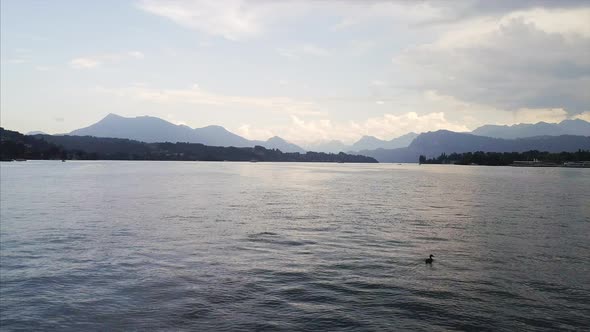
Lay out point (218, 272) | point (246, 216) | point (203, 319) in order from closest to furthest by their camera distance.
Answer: point (203, 319) < point (218, 272) < point (246, 216)


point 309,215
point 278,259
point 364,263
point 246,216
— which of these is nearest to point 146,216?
point 246,216

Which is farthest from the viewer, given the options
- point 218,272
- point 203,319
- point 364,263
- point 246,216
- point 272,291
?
point 246,216

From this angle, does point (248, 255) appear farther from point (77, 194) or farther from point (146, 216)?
point (77, 194)

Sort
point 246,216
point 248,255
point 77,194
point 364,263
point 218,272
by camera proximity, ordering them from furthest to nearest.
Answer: point 77,194
point 246,216
point 248,255
point 364,263
point 218,272

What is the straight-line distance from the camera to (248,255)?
1506 inches

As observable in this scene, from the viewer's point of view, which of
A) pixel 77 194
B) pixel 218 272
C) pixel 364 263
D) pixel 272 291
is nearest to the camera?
pixel 272 291

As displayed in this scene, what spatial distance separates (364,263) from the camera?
35.3 meters

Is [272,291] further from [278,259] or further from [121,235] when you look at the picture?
[121,235]

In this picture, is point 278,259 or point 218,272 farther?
point 278,259

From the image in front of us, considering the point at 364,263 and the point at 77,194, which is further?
the point at 77,194

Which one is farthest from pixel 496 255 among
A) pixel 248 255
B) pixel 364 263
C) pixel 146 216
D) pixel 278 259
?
pixel 146 216

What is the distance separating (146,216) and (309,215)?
2460 cm

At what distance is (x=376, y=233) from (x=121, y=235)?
29213 mm

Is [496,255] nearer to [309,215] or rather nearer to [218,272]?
[218,272]
